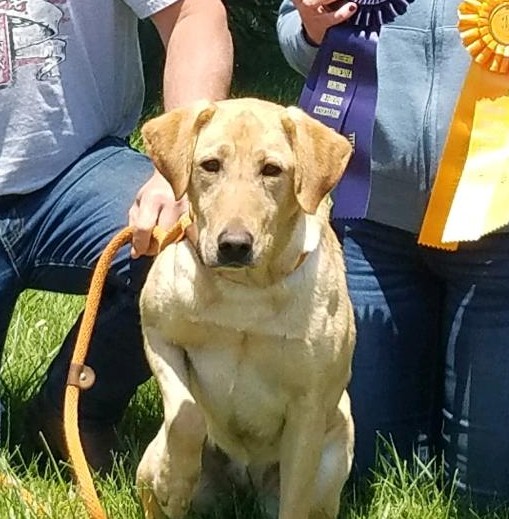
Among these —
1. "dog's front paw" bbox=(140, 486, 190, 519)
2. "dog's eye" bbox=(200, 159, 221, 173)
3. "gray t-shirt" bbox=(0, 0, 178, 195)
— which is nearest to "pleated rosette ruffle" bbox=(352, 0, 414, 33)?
"gray t-shirt" bbox=(0, 0, 178, 195)

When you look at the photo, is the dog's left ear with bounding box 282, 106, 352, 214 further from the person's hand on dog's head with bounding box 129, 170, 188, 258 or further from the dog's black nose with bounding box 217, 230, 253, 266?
the person's hand on dog's head with bounding box 129, 170, 188, 258

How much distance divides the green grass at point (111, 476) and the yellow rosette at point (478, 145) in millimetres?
617

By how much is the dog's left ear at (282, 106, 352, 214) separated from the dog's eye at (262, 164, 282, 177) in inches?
1.7

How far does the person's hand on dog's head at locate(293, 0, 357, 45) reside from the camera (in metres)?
3.15

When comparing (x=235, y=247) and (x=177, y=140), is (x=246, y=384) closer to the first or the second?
(x=235, y=247)

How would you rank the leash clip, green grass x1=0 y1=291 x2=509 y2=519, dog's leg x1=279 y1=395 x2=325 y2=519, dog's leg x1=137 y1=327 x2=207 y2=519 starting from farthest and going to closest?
green grass x1=0 y1=291 x2=509 y2=519, the leash clip, dog's leg x1=279 y1=395 x2=325 y2=519, dog's leg x1=137 y1=327 x2=207 y2=519

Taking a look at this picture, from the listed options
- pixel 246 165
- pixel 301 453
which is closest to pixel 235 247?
pixel 246 165

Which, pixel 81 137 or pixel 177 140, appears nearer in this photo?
pixel 177 140

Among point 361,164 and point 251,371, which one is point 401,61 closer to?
point 361,164

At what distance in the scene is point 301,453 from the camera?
2.89 metres

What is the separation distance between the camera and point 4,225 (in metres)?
3.30

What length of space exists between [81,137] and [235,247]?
3.23ft

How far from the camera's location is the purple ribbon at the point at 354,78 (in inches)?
124

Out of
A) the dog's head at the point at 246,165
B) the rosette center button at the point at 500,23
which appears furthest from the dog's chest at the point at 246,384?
the rosette center button at the point at 500,23
